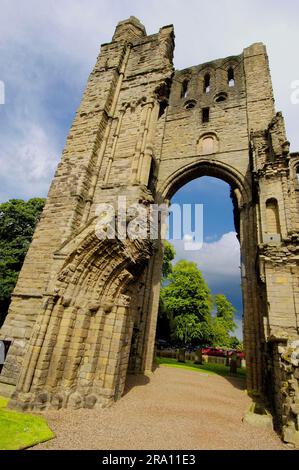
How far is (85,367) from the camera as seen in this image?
5668 millimetres

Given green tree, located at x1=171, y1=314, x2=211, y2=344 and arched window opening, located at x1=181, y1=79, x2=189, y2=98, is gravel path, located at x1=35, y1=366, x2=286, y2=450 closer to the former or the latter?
green tree, located at x1=171, y1=314, x2=211, y2=344

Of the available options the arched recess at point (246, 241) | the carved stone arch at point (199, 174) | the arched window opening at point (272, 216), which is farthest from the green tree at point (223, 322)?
the arched window opening at point (272, 216)

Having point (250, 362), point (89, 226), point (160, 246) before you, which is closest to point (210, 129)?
point (160, 246)

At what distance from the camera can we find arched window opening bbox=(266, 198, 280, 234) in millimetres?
8164

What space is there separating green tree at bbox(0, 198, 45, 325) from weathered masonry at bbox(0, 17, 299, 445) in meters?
7.46

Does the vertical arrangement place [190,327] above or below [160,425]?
above

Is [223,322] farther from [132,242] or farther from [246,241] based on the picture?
[132,242]

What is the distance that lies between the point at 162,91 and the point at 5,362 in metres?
9.59

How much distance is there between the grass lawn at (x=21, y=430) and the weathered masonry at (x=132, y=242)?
427mm

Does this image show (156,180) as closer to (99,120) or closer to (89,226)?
(99,120)

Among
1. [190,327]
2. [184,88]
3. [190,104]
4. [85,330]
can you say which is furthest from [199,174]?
[190,327]

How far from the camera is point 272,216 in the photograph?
837cm

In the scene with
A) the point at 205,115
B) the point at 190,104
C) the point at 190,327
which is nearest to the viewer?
the point at 205,115

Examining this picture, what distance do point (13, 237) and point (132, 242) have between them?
1116 cm
